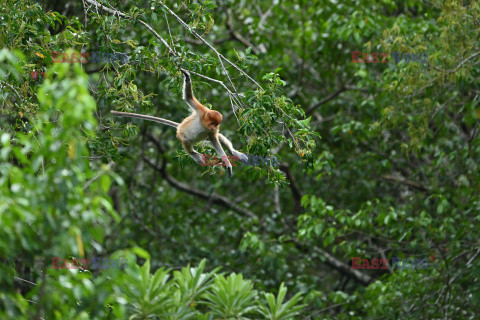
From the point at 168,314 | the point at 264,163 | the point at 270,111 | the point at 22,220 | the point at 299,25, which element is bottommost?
the point at 168,314

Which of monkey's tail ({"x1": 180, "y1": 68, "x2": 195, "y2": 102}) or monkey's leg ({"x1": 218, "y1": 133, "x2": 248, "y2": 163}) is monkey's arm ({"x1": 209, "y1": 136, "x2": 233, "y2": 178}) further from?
monkey's tail ({"x1": 180, "y1": 68, "x2": 195, "y2": 102})

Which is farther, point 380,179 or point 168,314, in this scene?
point 380,179

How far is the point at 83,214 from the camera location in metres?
2.61

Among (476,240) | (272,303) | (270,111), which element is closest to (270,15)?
(476,240)

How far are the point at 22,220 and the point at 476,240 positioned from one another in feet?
21.0

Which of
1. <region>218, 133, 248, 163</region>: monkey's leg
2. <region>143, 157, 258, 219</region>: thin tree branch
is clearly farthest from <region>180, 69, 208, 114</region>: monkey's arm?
<region>143, 157, 258, 219</region>: thin tree branch

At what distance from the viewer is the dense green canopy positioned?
282 centimetres

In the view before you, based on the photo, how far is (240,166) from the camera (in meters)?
7.07

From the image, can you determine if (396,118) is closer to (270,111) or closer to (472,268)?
(472,268)

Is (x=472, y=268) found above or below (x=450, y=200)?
below
